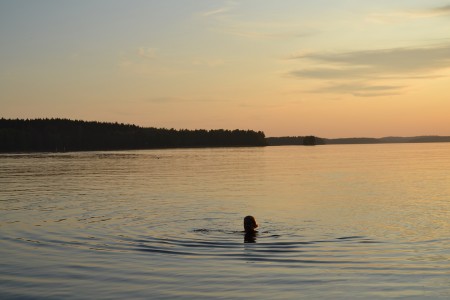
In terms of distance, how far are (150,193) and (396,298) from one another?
32.0 m

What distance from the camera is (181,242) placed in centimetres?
2225

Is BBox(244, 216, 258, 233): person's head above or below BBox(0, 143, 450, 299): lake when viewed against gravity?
above

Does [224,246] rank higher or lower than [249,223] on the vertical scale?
lower

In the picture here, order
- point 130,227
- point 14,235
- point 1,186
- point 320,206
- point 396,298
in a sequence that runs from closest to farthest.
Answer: point 396,298
point 14,235
point 130,227
point 320,206
point 1,186

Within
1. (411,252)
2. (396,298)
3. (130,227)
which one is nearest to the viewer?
(396,298)

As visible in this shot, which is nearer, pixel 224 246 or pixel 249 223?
pixel 224 246

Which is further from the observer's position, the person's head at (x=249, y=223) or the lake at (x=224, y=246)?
the person's head at (x=249, y=223)

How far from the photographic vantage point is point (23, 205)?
115 feet

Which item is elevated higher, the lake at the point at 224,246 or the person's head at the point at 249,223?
the person's head at the point at 249,223

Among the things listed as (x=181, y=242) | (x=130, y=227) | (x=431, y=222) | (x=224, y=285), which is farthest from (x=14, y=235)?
(x=431, y=222)

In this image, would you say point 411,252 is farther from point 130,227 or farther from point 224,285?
point 130,227

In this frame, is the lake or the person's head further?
the person's head

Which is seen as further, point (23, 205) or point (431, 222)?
point (23, 205)

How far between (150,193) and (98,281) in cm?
2820
